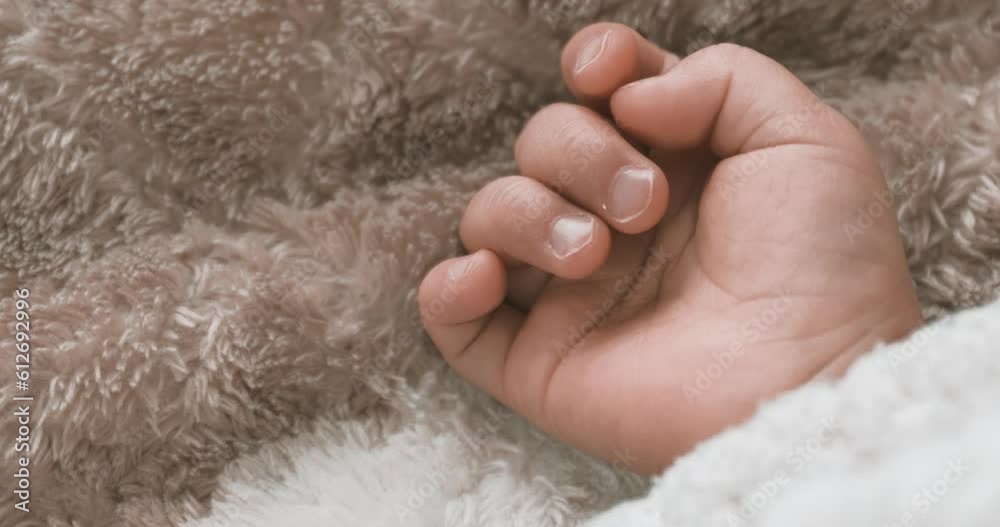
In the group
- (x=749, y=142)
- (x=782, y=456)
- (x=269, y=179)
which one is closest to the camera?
(x=782, y=456)

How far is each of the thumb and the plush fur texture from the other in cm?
9

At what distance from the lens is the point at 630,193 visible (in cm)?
47

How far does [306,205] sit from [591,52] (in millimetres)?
210

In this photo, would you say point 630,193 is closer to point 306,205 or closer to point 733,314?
point 733,314

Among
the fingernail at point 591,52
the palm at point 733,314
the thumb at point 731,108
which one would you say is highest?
the fingernail at point 591,52

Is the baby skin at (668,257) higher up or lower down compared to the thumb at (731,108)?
lower down

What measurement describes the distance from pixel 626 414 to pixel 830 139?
177 mm

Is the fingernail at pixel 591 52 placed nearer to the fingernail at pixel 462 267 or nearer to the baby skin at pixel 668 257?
the baby skin at pixel 668 257

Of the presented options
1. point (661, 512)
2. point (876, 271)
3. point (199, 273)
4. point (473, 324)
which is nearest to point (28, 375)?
point (199, 273)

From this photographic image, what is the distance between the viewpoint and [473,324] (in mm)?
525

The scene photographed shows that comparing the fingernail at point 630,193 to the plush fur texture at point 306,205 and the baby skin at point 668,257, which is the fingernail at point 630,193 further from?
the plush fur texture at point 306,205

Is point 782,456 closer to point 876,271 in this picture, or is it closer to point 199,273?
point 876,271

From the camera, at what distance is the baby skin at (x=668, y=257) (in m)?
0.45

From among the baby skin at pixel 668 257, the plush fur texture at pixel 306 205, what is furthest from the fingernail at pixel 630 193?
the plush fur texture at pixel 306 205
